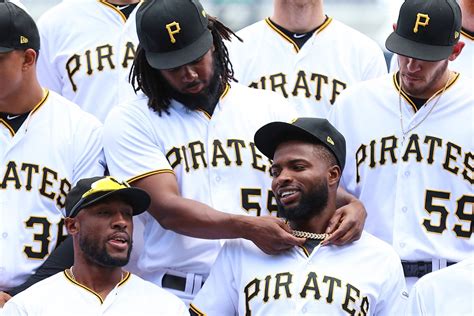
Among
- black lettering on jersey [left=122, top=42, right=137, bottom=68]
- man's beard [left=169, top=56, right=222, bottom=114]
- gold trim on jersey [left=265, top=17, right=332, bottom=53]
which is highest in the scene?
gold trim on jersey [left=265, top=17, right=332, bottom=53]

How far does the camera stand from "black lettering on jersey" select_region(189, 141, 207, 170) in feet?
20.4

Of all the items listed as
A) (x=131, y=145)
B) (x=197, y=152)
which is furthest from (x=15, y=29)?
(x=197, y=152)

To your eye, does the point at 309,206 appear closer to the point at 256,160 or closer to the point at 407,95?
the point at 256,160

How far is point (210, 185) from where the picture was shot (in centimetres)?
620

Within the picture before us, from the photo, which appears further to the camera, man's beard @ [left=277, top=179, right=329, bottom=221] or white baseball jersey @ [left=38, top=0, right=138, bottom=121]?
white baseball jersey @ [left=38, top=0, right=138, bottom=121]

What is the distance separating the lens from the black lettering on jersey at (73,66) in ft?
22.3

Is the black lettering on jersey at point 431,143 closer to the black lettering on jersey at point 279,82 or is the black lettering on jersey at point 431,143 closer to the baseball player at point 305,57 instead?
the baseball player at point 305,57

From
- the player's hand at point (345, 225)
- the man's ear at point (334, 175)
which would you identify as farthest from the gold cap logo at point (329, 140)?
the player's hand at point (345, 225)

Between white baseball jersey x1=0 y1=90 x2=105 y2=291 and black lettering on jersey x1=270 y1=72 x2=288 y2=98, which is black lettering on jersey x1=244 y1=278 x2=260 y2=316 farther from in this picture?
black lettering on jersey x1=270 y1=72 x2=288 y2=98

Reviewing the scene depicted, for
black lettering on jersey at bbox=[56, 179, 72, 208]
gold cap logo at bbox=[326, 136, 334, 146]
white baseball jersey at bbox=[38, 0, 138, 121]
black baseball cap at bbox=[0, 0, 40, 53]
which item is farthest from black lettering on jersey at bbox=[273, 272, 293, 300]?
black baseball cap at bbox=[0, 0, 40, 53]

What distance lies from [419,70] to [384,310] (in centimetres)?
113

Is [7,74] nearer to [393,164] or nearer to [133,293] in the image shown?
[133,293]

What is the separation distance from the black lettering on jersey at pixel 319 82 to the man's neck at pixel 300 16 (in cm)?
31

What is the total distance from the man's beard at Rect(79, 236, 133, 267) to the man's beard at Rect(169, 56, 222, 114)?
0.79 metres
